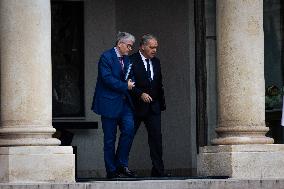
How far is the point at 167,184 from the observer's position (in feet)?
61.1

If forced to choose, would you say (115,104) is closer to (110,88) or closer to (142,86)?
(110,88)

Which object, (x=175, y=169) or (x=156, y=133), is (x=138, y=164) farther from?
(x=156, y=133)

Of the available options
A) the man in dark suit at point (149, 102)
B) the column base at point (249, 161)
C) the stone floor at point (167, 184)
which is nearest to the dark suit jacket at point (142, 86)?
the man in dark suit at point (149, 102)

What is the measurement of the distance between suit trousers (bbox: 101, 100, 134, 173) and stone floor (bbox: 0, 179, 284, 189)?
88 centimetres

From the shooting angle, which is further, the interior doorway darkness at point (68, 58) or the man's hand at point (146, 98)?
the interior doorway darkness at point (68, 58)

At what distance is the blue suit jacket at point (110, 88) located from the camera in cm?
1955

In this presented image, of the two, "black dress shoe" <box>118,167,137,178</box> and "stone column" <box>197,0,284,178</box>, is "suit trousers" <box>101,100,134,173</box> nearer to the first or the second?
"black dress shoe" <box>118,167,137,178</box>

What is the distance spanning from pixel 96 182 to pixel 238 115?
7.72ft

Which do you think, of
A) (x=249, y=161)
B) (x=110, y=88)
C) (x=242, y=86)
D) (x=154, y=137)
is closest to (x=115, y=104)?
(x=110, y=88)

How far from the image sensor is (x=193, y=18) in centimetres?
2348

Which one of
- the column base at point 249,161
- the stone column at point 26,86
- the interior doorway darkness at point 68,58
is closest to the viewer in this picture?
the stone column at point 26,86

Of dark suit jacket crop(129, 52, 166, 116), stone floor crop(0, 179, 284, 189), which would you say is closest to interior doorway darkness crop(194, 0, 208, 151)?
dark suit jacket crop(129, 52, 166, 116)

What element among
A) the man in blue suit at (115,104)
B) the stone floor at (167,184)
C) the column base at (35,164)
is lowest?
the stone floor at (167,184)

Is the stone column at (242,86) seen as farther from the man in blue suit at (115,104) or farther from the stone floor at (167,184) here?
the man in blue suit at (115,104)
